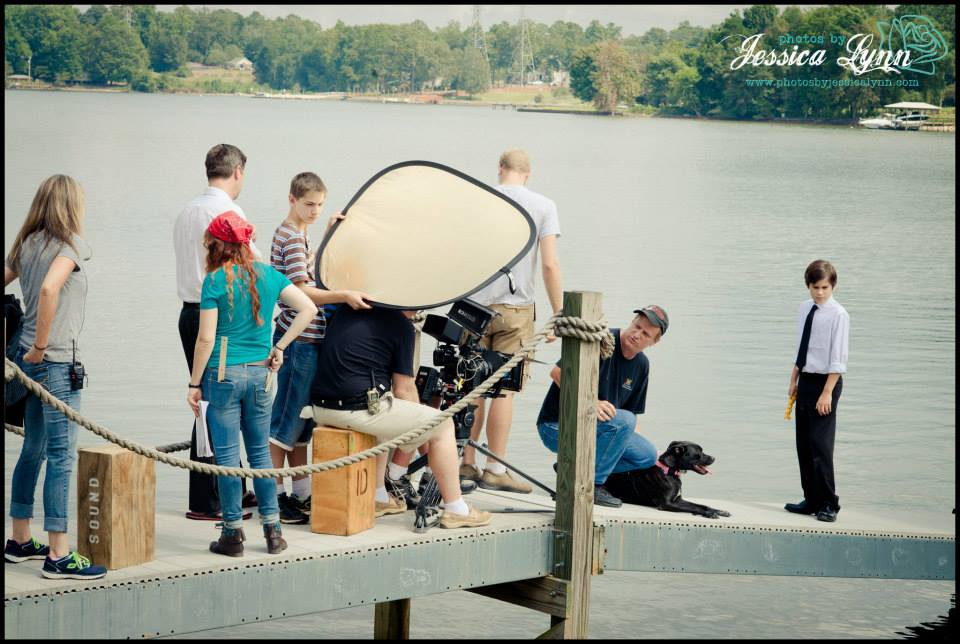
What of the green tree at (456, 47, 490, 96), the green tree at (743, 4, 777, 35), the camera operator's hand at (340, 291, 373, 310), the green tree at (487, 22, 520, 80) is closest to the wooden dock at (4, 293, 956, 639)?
the camera operator's hand at (340, 291, 373, 310)

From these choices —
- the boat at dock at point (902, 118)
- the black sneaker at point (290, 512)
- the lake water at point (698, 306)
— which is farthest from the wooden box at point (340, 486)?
the boat at dock at point (902, 118)

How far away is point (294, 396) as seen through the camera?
616 cm

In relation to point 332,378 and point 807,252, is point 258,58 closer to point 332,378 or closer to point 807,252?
point 807,252

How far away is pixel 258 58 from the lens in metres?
146

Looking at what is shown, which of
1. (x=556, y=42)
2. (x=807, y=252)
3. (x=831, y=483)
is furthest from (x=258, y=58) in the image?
(x=831, y=483)

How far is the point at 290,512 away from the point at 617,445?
5.24 feet

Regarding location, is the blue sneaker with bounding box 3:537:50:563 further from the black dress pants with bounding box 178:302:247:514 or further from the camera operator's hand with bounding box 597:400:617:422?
the camera operator's hand with bounding box 597:400:617:422

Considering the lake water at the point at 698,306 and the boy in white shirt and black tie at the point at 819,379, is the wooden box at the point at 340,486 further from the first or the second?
the boy in white shirt and black tie at the point at 819,379

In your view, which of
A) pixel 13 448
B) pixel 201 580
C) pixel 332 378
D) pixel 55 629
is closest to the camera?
pixel 55 629

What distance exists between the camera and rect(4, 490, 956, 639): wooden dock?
5137mm

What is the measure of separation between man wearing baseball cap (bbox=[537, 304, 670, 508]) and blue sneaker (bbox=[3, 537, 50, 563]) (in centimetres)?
232

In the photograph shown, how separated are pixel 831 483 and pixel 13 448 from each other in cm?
781

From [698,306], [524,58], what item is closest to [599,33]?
[524,58]

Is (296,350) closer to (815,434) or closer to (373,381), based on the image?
(373,381)
